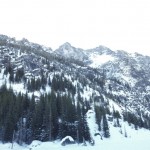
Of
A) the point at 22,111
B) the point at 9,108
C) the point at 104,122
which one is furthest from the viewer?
the point at 104,122

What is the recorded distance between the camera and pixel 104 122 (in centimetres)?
13738

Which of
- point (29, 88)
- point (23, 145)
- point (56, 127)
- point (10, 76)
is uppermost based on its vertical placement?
point (10, 76)

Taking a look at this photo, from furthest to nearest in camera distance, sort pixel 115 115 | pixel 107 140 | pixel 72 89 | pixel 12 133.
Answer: pixel 72 89
pixel 115 115
pixel 107 140
pixel 12 133

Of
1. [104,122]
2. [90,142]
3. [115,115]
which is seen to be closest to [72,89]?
[115,115]

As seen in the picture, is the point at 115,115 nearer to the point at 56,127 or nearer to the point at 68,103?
the point at 68,103

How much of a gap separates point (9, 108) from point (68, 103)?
33511mm

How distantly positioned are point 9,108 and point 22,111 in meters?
8.84

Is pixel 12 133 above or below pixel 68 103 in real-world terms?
below

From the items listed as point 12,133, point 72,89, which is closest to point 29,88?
point 72,89

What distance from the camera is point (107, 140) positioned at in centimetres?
12700

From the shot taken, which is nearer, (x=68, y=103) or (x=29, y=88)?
(x=68, y=103)

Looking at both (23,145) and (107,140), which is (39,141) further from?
(107,140)

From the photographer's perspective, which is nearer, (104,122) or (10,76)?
(104,122)

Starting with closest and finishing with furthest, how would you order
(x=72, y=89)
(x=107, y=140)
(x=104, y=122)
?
(x=107, y=140) < (x=104, y=122) < (x=72, y=89)
